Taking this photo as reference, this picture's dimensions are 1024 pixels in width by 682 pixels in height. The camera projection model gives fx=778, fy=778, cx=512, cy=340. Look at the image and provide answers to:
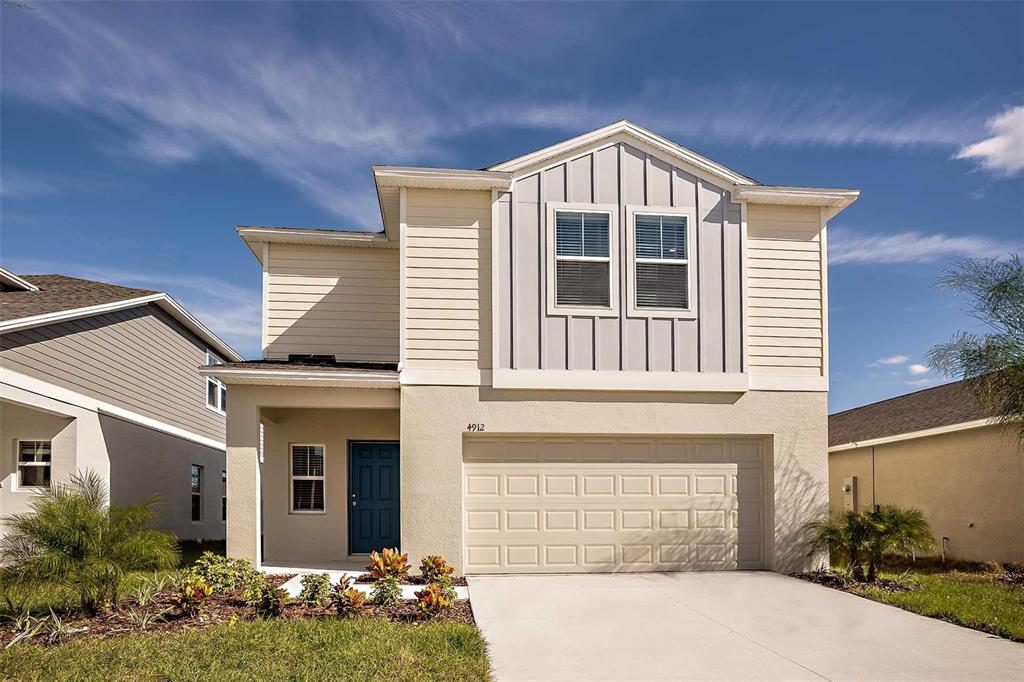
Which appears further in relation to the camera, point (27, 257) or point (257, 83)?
point (27, 257)

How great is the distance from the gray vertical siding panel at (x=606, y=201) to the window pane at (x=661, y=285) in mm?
635

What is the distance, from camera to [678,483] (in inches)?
475

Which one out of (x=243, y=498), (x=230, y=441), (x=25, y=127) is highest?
(x=25, y=127)

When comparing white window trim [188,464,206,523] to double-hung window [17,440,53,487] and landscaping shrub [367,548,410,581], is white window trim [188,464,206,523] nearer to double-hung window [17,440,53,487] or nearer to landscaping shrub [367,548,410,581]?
double-hung window [17,440,53,487]

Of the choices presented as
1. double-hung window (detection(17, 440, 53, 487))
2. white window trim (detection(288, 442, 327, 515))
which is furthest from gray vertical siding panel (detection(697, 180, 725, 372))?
double-hung window (detection(17, 440, 53, 487))

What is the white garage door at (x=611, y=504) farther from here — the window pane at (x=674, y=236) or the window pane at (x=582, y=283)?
the window pane at (x=674, y=236)

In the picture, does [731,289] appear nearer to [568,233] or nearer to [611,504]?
[568,233]

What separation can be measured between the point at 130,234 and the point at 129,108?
4.95m

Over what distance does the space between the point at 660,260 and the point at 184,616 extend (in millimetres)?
8015

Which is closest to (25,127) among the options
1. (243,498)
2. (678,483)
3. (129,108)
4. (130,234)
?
(129,108)

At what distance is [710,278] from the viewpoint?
12.0 m

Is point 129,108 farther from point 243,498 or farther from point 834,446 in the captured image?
point 834,446

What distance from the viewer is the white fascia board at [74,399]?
39.0 feet

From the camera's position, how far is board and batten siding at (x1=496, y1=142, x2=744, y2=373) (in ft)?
Result: 38.2
